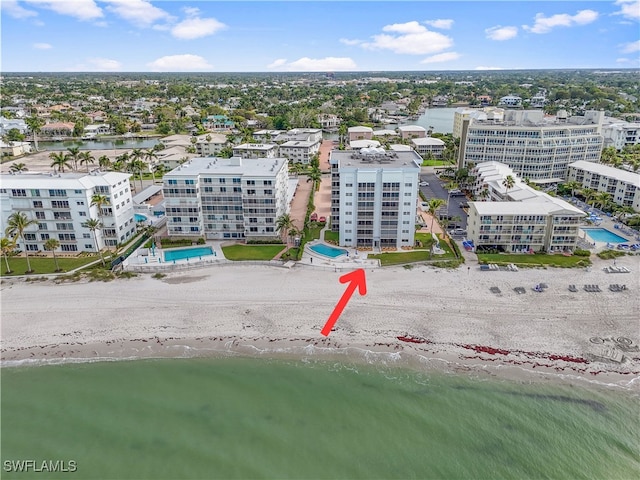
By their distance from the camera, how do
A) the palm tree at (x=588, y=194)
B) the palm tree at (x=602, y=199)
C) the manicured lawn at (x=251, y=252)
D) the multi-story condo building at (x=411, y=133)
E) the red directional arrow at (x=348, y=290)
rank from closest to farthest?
the red directional arrow at (x=348, y=290), the manicured lawn at (x=251, y=252), the palm tree at (x=602, y=199), the palm tree at (x=588, y=194), the multi-story condo building at (x=411, y=133)

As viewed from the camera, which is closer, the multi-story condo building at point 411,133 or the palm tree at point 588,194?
the palm tree at point 588,194

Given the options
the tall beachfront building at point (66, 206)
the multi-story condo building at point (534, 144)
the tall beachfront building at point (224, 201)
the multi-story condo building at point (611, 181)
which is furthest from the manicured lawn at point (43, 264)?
the multi-story condo building at point (611, 181)

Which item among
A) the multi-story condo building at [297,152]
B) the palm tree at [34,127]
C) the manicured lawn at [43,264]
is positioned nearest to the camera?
the manicured lawn at [43,264]

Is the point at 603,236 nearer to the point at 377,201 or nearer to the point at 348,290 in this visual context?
the point at 377,201

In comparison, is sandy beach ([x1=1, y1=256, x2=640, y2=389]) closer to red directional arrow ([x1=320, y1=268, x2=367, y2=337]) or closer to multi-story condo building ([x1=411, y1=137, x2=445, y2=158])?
red directional arrow ([x1=320, y1=268, x2=367, y2=337])

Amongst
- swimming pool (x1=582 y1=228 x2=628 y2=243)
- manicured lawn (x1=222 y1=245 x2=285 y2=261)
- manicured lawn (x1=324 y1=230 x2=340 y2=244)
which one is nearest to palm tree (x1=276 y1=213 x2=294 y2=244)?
manicured lawn (x1=222 y1=245 x2=285 y2=261)

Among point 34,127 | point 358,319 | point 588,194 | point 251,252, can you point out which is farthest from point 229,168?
point 34,127

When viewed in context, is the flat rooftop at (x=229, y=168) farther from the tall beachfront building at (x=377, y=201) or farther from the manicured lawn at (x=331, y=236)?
the manicured lawn at (x=331, y=236)

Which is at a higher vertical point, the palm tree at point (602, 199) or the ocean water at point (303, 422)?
the palm tree at point (602, 199)

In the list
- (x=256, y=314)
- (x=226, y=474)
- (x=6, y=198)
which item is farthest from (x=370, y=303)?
(x=6, y=198)
